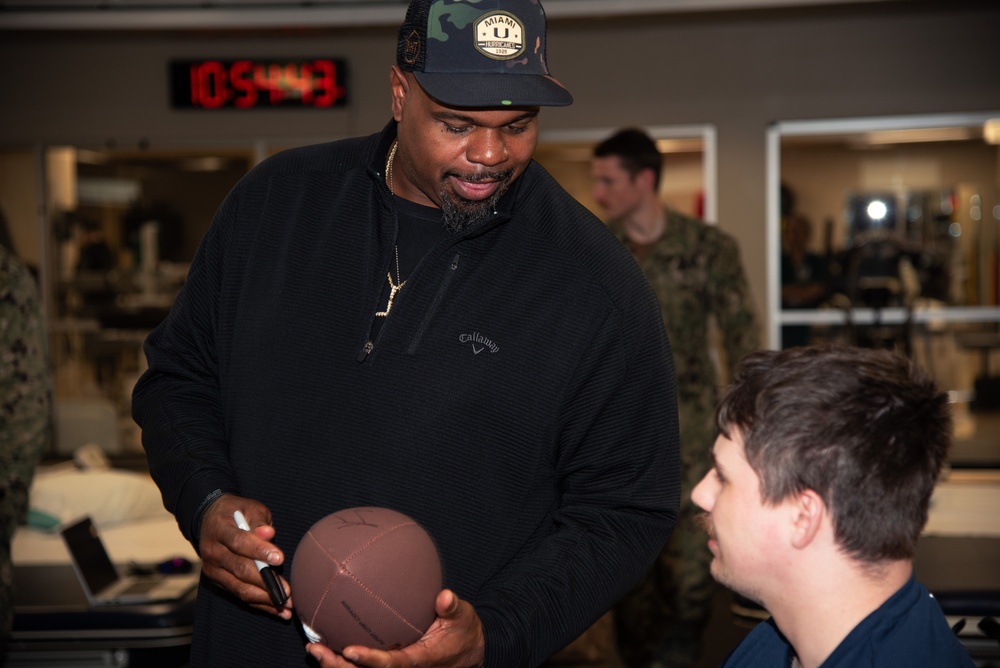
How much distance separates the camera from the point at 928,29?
743 cm

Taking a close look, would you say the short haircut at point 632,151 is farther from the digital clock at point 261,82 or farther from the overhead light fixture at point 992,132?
the overhead light fixture at point 992,132

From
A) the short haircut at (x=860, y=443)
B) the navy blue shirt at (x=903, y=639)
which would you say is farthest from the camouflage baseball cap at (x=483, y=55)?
the navy blue shirt at (x=903, y=639)

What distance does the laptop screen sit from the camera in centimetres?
374

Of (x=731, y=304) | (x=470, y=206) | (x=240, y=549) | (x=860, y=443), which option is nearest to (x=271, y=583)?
(x=240, y=549)

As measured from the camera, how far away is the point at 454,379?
5.55ft

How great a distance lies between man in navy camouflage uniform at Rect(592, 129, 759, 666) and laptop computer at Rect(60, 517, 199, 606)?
70.0 inches

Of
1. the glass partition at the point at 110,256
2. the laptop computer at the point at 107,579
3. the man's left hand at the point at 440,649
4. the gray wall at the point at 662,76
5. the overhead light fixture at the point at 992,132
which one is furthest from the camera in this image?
the glass partition at the point at 110,256

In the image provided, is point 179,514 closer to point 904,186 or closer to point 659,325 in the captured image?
point 659,325

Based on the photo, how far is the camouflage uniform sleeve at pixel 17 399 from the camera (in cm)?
292

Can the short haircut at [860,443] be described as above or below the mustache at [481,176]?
below

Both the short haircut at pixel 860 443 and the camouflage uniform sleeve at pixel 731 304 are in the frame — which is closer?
the short haircut at pixel 860 443

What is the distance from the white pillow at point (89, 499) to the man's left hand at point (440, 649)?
457 cm

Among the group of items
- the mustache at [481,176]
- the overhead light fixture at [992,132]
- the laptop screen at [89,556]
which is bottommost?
the laptop screen at [89,556]

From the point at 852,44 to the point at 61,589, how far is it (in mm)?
6221
